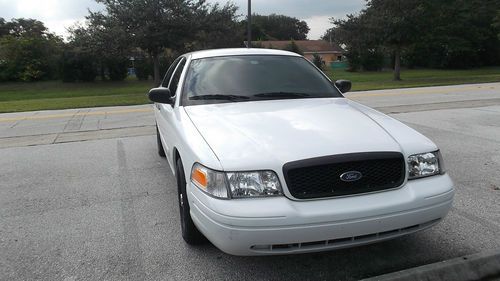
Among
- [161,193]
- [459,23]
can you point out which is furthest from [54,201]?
[459,23]

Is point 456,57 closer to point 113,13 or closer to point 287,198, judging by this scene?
point 113,13

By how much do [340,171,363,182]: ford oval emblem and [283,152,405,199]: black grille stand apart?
1cm

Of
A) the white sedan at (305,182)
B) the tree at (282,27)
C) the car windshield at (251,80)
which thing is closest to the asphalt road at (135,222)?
the white sedan at (305,182)

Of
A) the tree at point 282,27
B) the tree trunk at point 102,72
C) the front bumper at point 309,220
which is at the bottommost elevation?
the tree trunk at point 102,72

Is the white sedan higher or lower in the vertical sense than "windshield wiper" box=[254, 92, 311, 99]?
lower

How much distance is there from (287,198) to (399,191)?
0.77 meters

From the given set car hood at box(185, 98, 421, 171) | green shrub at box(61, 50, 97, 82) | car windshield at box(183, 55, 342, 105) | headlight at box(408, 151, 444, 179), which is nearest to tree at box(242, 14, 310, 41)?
green shrub at box(61, 50, 97, 82)

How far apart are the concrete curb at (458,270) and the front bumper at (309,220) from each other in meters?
0.28

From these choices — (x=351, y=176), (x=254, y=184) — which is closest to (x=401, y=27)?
(x=351, y=176)

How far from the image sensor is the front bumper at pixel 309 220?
259 centimetres

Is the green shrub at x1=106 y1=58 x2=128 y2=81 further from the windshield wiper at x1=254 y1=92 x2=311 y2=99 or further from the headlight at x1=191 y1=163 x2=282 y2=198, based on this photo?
the headlight at x1=191 y1=163 x2=282 y2=198

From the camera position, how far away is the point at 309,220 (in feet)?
8.50

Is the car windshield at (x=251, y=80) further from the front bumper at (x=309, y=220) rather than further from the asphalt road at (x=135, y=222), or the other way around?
the front bumper at (x=309, y=220)

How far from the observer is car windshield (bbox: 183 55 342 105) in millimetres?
4102
